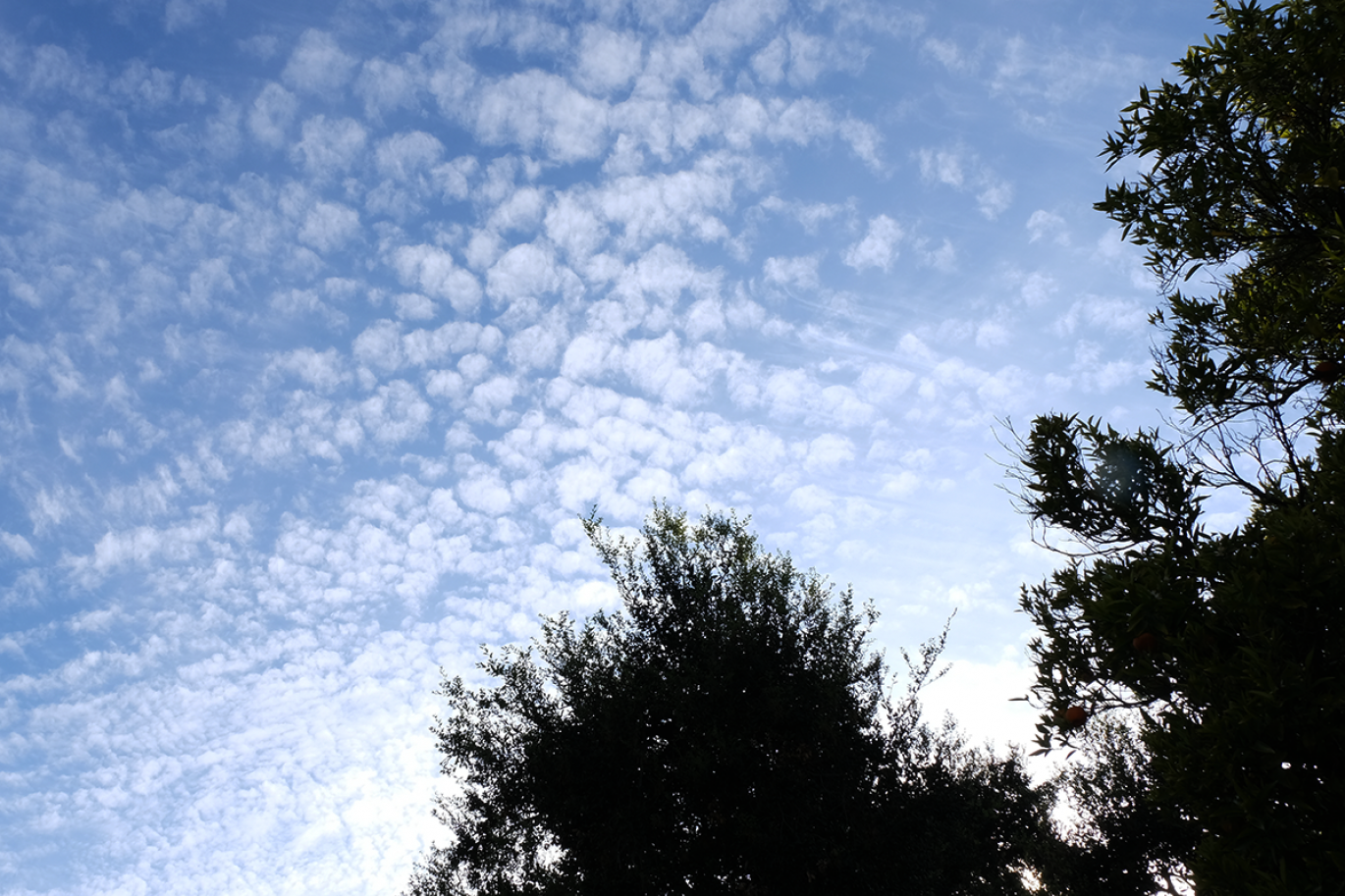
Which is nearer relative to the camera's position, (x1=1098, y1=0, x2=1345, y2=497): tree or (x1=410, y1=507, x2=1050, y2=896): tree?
(x1=1098, y1=0, x2=1345, y2=497): tree

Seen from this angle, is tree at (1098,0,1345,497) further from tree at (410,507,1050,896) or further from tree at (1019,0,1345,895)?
tree at (410,507,1050,896)

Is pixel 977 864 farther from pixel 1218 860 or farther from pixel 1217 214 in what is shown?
pixel 1217 214

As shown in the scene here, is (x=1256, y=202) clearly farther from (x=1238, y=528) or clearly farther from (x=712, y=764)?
(x=712, y=764)

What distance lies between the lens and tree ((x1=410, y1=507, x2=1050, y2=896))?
39.3ft

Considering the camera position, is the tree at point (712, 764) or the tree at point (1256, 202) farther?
the tree at point (712, 764)

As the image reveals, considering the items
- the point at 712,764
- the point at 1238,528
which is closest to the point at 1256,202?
the point at 1238,528

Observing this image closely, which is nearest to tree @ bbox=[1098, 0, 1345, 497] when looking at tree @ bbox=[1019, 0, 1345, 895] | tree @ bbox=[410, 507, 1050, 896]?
tree @ bbox=[1019, 0, 1345, 895]

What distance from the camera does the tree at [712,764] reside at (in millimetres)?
11984

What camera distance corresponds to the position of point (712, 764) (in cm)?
1277

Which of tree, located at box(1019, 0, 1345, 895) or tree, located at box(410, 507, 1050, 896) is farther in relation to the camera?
tree, located at box(410, 507, 1050, 896)

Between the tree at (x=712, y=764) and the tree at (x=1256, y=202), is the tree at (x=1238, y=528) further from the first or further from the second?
the tree at (x=712, y=764)

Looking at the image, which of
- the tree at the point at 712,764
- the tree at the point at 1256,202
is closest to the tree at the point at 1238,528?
the tree at the point at 1256,202

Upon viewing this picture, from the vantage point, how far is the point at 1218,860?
199 inches

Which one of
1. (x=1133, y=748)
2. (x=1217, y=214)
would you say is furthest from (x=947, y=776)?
(x=1133, y=748)
